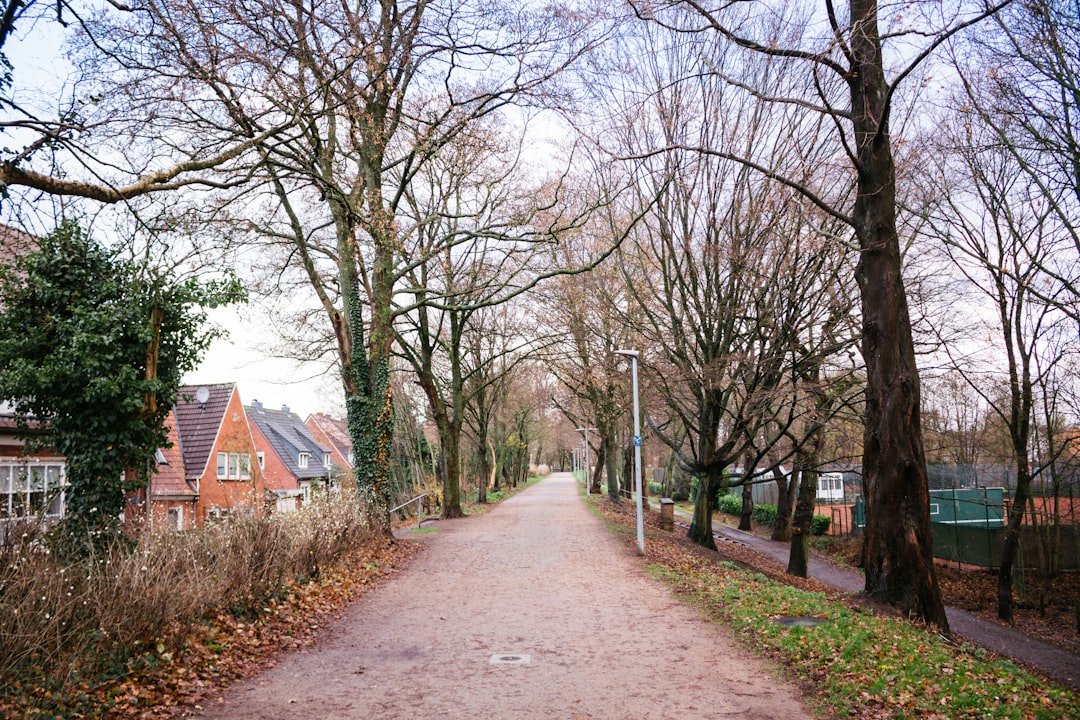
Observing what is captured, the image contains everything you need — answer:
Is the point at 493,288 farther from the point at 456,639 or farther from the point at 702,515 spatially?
the point at 456,639

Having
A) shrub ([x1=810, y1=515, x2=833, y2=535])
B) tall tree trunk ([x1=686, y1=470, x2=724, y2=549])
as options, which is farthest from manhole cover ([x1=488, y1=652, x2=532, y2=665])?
shrub ([x1=810, y1=515, x2=833, y2=535])

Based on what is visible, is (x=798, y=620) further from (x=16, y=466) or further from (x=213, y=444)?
(x=213, y=444)

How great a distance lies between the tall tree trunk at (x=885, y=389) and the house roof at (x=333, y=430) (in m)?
57.1

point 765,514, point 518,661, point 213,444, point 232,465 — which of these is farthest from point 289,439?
point 518,661

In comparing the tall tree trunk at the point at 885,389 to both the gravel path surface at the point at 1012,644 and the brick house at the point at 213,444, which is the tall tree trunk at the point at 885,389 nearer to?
the gravel path surface at the point at 1012,644

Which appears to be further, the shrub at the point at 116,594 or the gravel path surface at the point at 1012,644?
the gravel path surface at the point at 1012,644

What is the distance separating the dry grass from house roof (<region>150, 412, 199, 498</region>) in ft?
62.4

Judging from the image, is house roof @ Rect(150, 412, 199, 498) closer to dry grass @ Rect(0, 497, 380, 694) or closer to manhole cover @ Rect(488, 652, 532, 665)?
dry grass @ Rect(0, 497, 380, 694)

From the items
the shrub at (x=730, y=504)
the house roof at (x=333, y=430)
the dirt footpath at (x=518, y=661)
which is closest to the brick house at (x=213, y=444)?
the dirt footpath at (x=518, y=661)

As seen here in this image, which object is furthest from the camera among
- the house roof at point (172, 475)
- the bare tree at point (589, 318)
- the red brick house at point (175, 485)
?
the house roof at point (172, 475)

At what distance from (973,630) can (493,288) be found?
1423 cm

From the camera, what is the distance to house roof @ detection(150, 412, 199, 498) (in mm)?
27031

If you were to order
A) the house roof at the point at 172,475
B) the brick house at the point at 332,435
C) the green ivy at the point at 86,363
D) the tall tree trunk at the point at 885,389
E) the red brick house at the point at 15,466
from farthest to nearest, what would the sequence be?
the brick house at the point at 332,435
the house roof at the point at 172,475
the red brick house at the point at 15,466
the tall tree trunk at the point at 885,389
the green ivy at the point at 86,363

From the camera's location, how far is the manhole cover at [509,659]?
746 centimetres
